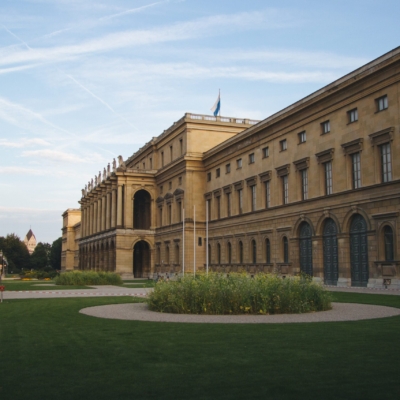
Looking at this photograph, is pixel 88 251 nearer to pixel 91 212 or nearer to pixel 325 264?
pixel 91 212

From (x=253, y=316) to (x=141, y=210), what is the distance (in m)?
81.9

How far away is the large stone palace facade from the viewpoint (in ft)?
137

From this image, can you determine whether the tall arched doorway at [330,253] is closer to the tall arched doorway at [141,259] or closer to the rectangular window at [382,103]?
the rectangular window at [382,103]

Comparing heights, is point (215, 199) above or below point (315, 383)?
above

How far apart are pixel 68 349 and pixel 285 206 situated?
44654mm

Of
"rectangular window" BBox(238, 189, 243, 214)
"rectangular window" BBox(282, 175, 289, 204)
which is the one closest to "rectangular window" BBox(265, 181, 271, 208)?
"rectangular window" BBox(282, 175, 289, 204)

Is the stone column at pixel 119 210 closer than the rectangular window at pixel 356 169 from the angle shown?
No

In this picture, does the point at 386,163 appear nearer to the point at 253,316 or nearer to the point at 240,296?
the point at 240,296

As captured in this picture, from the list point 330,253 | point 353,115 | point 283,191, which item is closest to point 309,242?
point 330,253

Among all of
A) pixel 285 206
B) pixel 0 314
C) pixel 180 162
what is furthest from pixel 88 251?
pixel 0 314

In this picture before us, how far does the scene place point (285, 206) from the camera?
181 feet

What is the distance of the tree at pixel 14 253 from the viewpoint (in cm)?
16725

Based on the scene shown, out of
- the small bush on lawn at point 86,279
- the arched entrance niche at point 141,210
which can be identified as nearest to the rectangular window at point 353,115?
the small bush on lawn at point 86,279

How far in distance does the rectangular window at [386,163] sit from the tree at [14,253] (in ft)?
472
